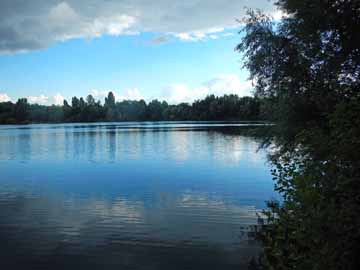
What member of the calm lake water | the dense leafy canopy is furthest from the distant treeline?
the dense leafy canopy

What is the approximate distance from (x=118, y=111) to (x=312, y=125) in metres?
165

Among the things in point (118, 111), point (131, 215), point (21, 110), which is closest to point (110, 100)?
point (118, 111)

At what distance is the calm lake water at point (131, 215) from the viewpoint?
9961 millimetres

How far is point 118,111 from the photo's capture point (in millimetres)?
173750

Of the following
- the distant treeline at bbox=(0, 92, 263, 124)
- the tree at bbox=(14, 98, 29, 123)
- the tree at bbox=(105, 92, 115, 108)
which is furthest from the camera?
the tree at bbox=(105, 92, 115, 108)

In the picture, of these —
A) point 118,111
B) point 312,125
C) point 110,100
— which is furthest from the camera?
point 110,100

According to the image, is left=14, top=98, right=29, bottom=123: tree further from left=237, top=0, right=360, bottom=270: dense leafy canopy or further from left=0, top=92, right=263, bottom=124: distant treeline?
left=237, top=0, right=360, bottom=270: dense leafy canopy

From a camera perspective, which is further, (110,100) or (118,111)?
(110,100)

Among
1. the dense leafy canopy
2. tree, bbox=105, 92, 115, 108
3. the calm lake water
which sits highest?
tree, bbox=105, 92, 115, 108

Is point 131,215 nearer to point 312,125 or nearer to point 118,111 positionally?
point 312,125

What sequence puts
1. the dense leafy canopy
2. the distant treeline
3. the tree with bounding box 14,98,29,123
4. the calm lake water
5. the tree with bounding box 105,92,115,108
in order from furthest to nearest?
the tree with bounding box 105,92,115,108 < the tree with bounding box 14,98,29,123 < the distant treeline < the calm lake water < the dense leafy canopy

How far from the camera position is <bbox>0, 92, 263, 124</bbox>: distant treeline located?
138 m

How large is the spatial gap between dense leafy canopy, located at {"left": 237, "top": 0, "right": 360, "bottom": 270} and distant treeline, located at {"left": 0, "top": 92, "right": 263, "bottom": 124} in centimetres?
11401

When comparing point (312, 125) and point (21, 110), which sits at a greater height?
point (21, 110)
